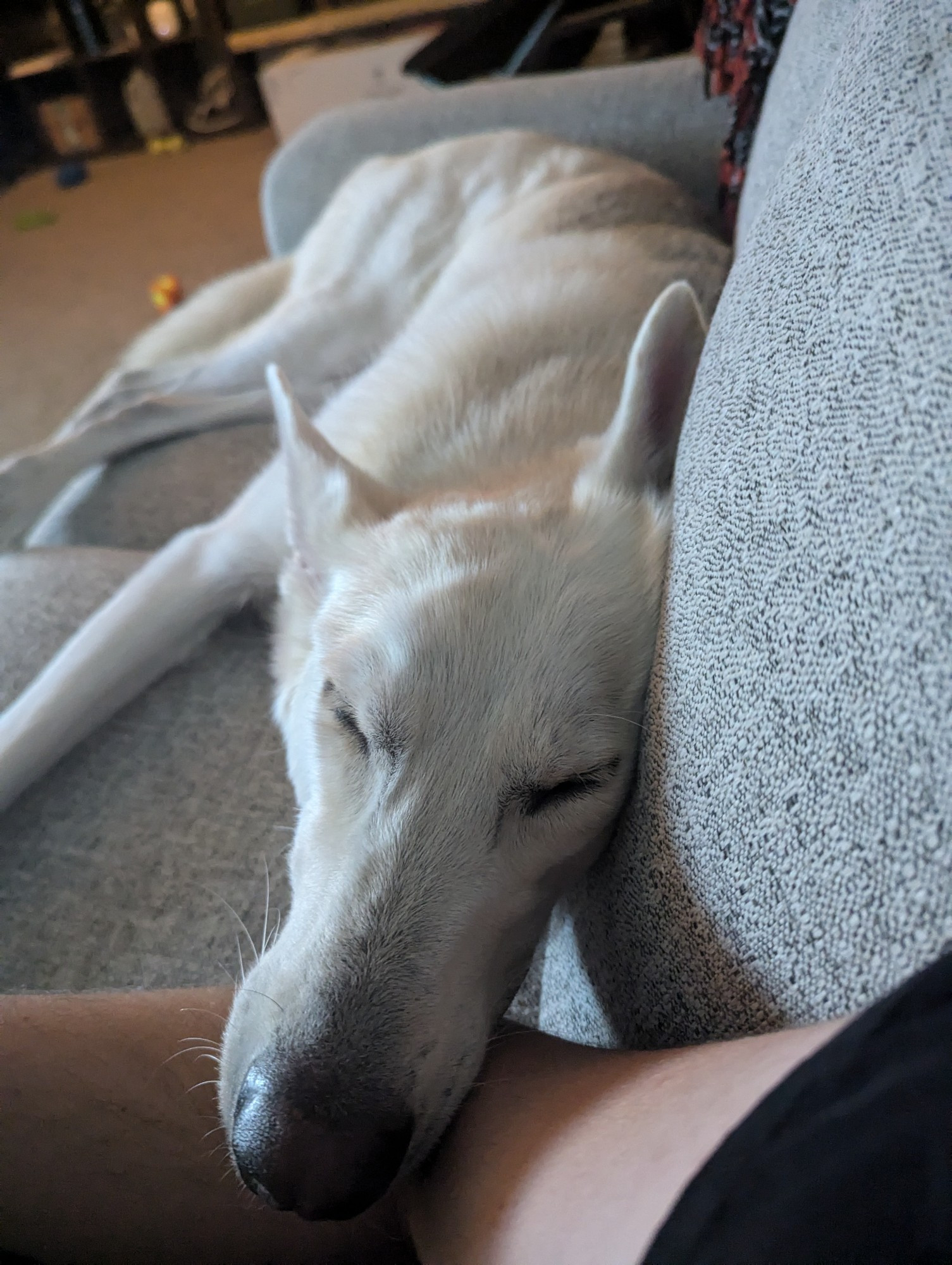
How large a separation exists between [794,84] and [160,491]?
5.14 ft

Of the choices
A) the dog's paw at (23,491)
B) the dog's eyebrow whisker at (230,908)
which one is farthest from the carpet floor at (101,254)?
the dog's eyebrow whisker at (230,908)

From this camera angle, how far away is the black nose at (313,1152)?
2.40ft

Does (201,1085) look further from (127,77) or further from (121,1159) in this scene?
(127,77)

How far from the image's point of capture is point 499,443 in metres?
1.41

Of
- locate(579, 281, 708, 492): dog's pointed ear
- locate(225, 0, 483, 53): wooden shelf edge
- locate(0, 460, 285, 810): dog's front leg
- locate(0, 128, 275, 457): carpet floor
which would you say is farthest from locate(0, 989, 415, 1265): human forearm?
locate(225, 0, 483, 53): wooden shelf edge

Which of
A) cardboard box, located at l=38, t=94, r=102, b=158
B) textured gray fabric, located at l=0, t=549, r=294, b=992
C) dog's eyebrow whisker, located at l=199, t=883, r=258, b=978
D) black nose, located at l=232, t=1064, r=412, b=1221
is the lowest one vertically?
dog's eyebrow whisker, located at l=199, t=883, r=258, b=978

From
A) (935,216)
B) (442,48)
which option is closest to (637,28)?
(442,48)

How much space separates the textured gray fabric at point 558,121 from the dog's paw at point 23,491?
1255 mm

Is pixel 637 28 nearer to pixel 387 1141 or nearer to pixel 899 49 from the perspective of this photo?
pixel 899 49

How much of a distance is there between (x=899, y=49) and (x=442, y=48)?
2.85 m

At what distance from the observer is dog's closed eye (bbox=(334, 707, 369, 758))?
0.98m

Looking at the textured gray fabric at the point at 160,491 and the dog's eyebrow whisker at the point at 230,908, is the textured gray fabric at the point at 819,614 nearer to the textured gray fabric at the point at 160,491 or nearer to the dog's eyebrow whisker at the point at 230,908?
the dog's eyebrow whisker at the point at 230,908

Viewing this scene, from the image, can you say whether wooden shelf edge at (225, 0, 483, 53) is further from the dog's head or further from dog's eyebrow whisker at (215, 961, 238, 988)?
dog's eyebrow whisker at (215, 961, 238, 988)

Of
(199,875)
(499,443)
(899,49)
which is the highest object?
(899,49)
